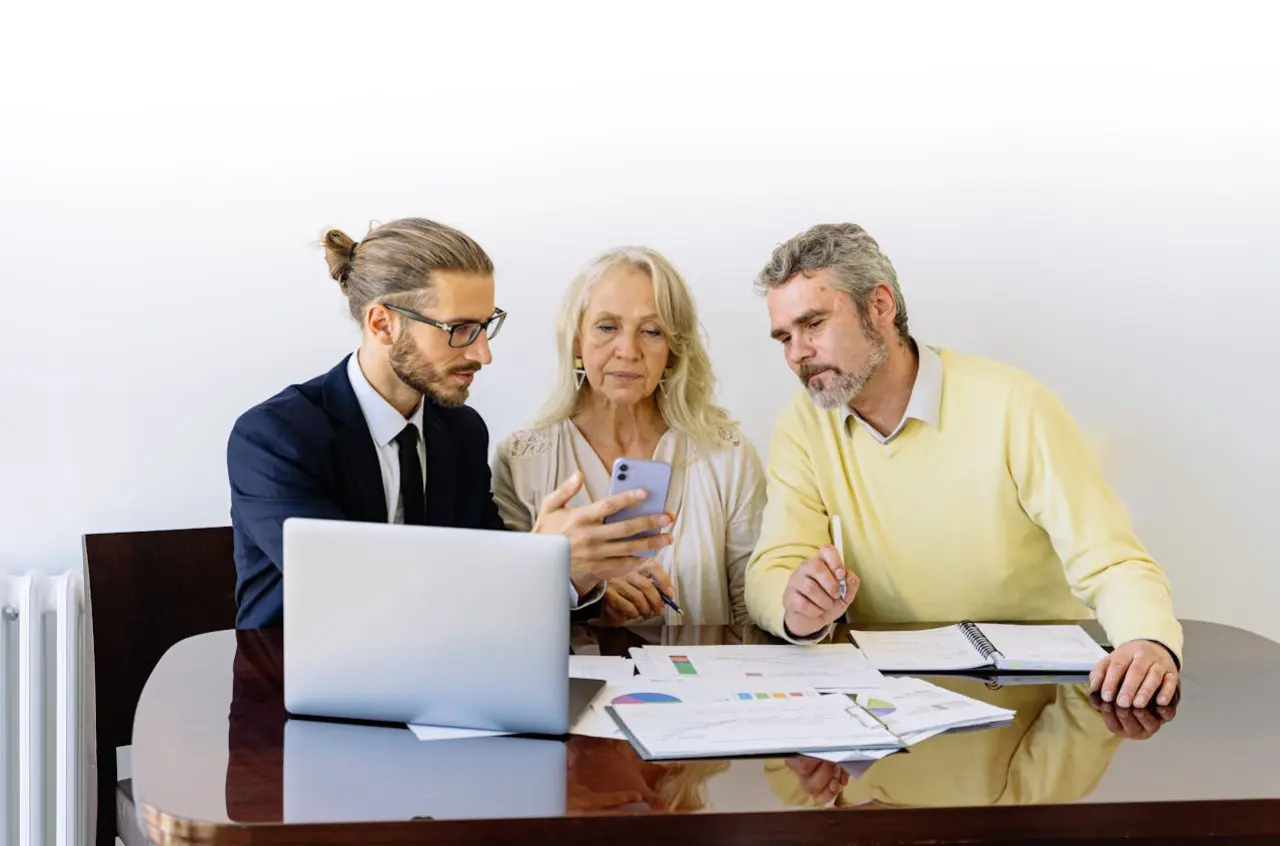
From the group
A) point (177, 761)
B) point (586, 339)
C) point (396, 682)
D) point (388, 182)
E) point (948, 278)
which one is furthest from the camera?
point (948, 278)

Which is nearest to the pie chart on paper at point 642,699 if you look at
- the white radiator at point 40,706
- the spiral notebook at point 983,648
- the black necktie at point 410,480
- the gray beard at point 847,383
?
the spiral notebook at point 983,648

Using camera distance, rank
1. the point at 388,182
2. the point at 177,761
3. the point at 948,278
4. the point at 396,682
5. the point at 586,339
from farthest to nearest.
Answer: the point at 948,278 < the point at 388,182 < the point at 586,339 < the point at 396,682 < the point at 177,761

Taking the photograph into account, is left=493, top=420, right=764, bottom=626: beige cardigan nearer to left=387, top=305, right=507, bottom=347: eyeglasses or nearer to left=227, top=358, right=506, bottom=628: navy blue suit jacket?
left=227, top=358, right=506, bottom=628: navy blue suit jacket

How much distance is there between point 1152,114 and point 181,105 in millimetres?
2300

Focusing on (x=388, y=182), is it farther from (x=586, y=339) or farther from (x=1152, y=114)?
(x=1152, y=114)

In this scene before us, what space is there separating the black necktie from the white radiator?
91cm

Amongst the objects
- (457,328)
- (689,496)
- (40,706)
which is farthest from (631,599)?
(40,706)

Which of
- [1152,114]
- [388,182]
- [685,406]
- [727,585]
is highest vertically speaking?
[1152,114]

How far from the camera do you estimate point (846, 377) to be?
→ 8.30 feet

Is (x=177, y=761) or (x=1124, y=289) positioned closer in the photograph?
(x=177, y=761)

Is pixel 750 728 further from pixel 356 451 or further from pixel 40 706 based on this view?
pixel 40 706

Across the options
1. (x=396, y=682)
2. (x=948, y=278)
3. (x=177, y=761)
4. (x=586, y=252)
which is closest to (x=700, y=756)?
(x=396, y=682)

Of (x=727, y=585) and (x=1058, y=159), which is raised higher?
(x=1058, y=159)

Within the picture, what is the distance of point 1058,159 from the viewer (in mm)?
3240
